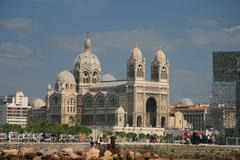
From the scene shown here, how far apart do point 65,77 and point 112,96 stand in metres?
16.8

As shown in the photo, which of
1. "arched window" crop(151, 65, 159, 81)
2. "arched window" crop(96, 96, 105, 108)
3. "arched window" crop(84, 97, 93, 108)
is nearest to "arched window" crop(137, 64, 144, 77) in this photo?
"arched window" crop(151, 65, 159, 81)

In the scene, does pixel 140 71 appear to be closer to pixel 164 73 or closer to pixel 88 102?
pixel 164 73

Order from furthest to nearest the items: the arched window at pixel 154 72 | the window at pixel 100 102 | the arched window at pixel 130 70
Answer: the arched window at pixel 154 72, the window at pixel 100 102, the arched window at pixel 130 70

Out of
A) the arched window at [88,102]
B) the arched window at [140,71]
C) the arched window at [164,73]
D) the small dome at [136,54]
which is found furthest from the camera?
the arched window at [88,102]

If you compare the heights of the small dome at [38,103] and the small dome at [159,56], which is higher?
the small dome at [159,56]

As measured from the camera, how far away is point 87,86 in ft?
597

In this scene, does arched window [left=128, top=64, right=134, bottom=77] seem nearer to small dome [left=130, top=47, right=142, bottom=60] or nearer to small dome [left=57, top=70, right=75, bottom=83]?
small dome [left=130, top=47, right=142, bottom=60]

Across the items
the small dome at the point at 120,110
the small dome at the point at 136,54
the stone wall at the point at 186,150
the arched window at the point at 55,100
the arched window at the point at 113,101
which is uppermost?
the small dome at the point at 136,54

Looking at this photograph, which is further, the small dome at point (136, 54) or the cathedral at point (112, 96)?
the small dome at point (136, 54)

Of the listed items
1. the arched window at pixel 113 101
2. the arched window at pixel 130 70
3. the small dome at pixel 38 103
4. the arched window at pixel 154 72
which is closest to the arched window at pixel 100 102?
the arched window at pixel 113 101

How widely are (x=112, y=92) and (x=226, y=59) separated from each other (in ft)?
288

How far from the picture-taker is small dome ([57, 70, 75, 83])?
580 feet

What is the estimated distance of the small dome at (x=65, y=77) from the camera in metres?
177

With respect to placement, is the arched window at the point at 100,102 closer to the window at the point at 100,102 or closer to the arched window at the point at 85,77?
the window at the point at 100,102
